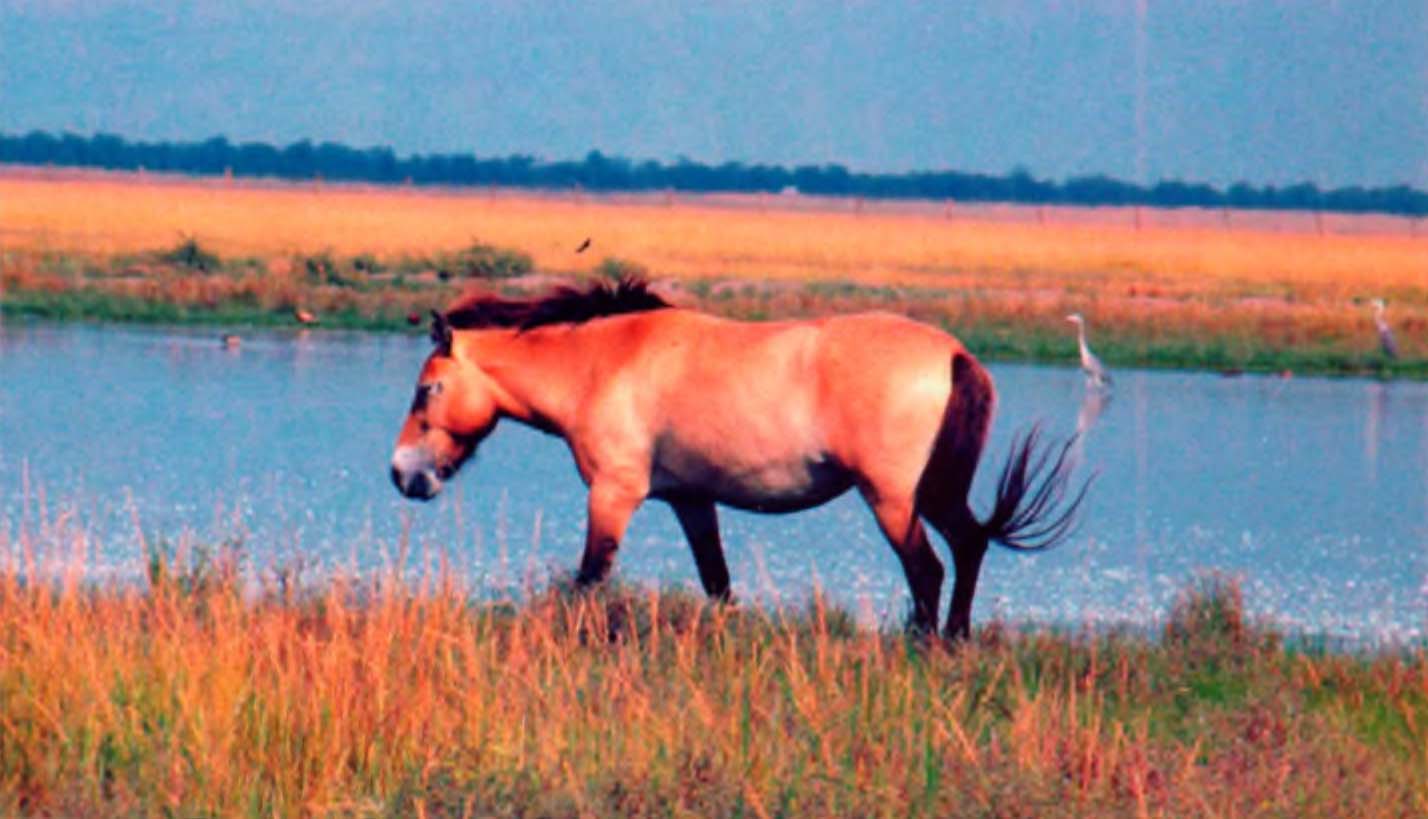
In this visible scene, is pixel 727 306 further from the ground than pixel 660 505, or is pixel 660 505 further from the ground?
pixel 660 505

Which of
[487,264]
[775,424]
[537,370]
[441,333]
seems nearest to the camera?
[775,424]

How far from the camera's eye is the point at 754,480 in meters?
8.92

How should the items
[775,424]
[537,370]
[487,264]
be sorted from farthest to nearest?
[487,264]
[537,370]
[775,424]

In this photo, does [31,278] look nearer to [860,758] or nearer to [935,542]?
[935,542]

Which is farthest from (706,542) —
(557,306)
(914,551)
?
(557,306)

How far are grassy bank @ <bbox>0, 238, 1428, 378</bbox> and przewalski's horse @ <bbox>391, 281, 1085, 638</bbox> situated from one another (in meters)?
20.5

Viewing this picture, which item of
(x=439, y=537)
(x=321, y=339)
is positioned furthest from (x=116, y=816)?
(x=321, y=339)

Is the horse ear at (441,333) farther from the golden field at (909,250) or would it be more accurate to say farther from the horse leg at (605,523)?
the golden field at (909,250)

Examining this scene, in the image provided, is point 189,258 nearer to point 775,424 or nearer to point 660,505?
point 660,505

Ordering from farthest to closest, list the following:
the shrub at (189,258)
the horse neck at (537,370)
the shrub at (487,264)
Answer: the shrub at (487,264), the shrub at (189,258), the horse neck at (537,370)

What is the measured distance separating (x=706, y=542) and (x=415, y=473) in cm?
127

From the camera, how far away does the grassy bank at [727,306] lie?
102 ft

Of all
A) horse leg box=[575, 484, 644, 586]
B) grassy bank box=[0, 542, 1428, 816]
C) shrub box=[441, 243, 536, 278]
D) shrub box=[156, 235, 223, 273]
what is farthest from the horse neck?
shrub box=[156, 235, 223, 273]

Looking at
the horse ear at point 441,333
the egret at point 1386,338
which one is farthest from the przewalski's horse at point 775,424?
the egret at point 1386,338
